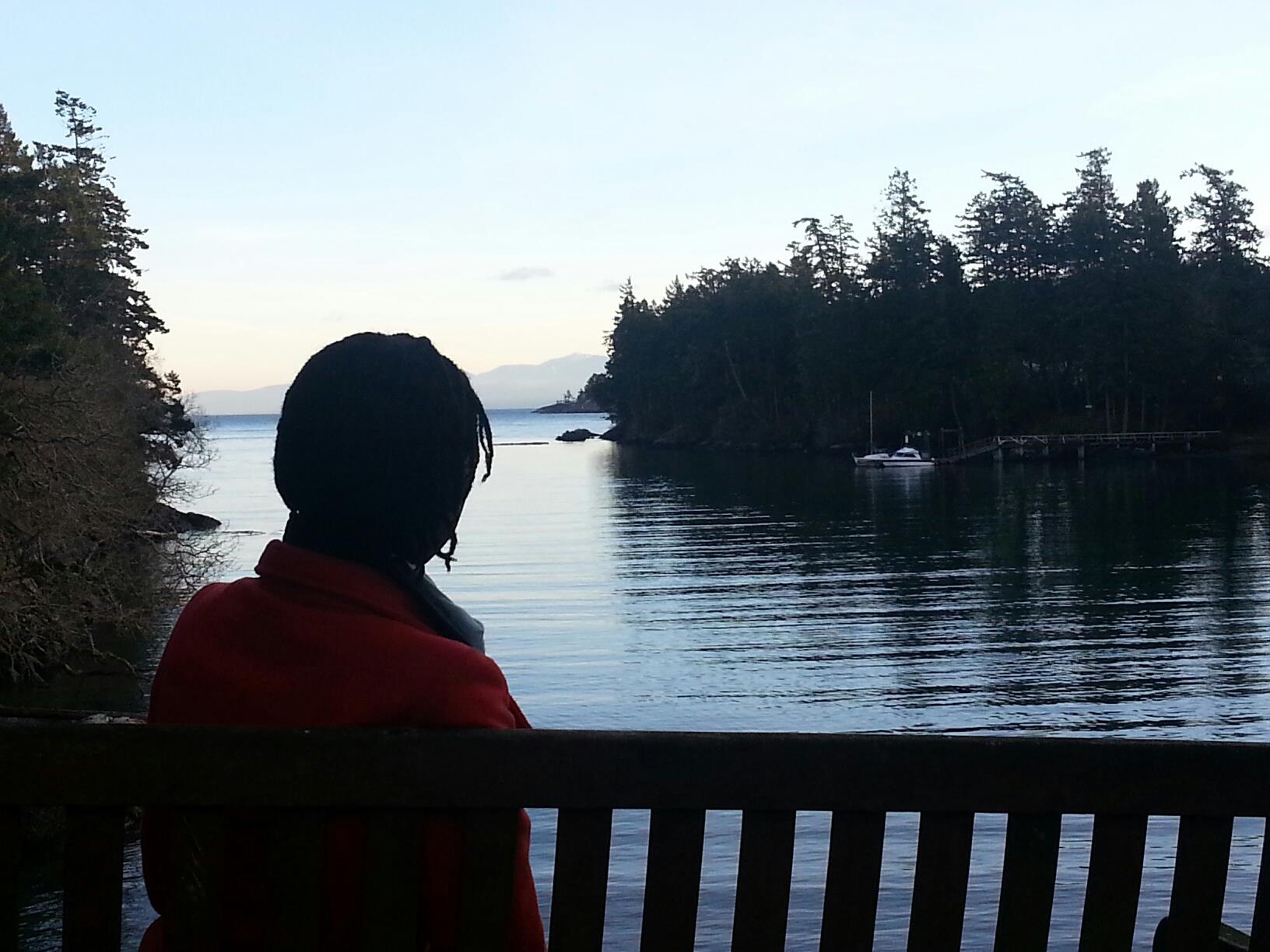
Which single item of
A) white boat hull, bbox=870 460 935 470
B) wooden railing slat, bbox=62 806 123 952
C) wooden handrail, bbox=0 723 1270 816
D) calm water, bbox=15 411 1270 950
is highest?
wooden handrail, bbox=0 723 1270 816

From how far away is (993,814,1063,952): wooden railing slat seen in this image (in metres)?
1.89

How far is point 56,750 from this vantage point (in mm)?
1820

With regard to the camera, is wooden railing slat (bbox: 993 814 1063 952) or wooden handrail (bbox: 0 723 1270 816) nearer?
wooden handrail (bbox: 0 723 1270 816)

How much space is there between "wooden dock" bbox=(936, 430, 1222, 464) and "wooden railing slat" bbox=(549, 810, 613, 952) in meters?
81.1

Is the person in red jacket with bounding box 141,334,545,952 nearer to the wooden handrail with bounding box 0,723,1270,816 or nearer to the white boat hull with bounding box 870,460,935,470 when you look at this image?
the wooden handrail with bounding box 0,723,1270,816

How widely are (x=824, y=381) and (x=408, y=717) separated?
98598 mm

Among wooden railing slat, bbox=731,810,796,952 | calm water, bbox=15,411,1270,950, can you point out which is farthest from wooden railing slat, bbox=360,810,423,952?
calm water, bbox=15,411,1270,950

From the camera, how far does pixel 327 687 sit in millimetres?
1752

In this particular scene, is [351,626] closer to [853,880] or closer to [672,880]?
[672,880]

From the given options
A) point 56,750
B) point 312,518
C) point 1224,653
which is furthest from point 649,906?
point 1224,653

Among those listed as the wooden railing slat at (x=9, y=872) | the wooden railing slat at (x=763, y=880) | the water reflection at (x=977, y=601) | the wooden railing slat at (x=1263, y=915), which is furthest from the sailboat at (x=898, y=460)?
the wooden railing slat at (x=9, y=872)

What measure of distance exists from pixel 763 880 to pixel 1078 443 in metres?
82.8

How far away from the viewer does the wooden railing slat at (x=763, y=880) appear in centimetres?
187

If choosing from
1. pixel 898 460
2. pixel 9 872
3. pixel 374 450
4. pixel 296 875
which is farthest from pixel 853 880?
pixel 898 460
